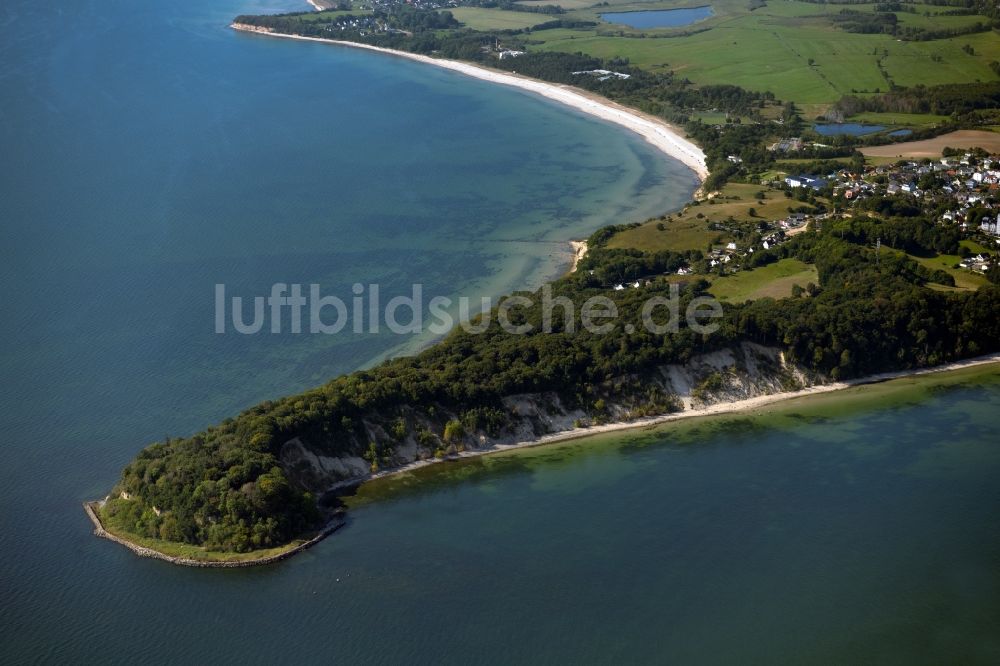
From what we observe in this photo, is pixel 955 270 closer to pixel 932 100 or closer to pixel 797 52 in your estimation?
pixel 932 100

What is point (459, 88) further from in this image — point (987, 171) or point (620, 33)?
point (987, 171)

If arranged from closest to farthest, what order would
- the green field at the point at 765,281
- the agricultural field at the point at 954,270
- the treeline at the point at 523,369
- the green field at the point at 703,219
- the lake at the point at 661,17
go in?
the treeline at the point at 523,369 < the green field at the point at 765,281 < the agricultural field at the point at 954,270 < the green field at the point at 703,219 < the lake at the point at 661,17

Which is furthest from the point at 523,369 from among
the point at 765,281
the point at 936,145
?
the point at 936,145

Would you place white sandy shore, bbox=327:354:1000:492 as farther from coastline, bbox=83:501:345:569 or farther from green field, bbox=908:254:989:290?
green field, bbox=908:254:989:290

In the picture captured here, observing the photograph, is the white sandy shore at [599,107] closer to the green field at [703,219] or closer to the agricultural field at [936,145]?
the green field at [703,219]

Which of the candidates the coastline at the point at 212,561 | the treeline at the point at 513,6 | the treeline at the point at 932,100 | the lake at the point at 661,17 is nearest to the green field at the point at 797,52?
the treeline at the point at 932,100

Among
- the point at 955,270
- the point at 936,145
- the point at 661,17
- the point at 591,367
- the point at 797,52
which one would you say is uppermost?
the point at 661,17
